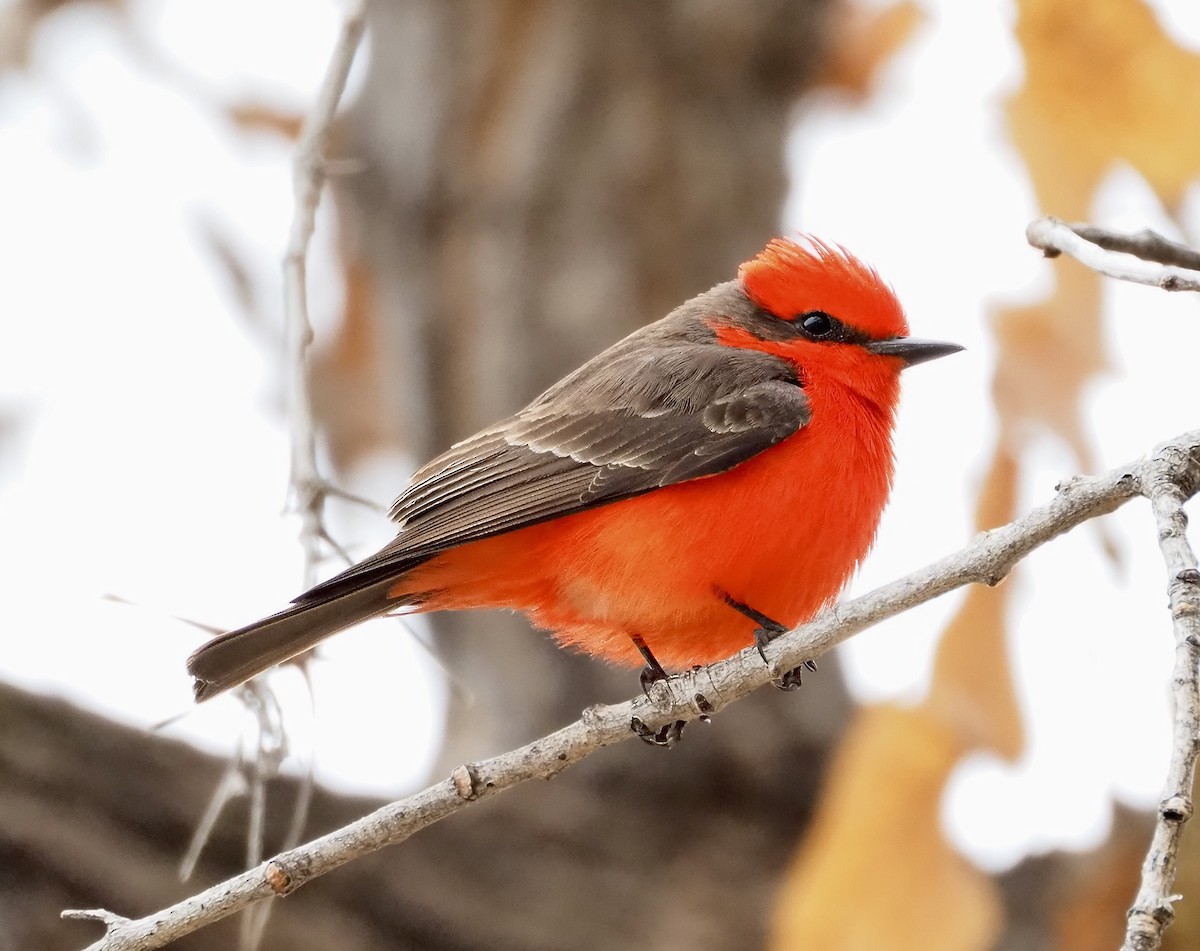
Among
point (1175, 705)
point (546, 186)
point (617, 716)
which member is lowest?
point (1175, 705)

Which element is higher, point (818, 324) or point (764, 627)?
point (818, 324)

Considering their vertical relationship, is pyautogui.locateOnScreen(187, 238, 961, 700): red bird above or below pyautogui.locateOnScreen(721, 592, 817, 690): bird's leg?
above

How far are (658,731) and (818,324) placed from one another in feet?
6.10

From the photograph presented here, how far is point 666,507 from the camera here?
14.7ft

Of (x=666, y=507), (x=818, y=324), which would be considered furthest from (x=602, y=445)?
(x=818, y=324)

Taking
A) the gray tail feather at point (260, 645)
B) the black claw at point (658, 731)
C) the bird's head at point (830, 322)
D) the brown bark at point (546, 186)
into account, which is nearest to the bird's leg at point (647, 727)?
the black claw at point (658, 731)

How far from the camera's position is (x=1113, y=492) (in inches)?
117

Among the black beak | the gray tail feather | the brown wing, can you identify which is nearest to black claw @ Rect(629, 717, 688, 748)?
the brown wing

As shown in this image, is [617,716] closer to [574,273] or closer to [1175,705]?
[1175,705]

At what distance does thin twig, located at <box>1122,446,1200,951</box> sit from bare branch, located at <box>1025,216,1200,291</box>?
1.93ft

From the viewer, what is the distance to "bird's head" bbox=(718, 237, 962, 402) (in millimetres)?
5055

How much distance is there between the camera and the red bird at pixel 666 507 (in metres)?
4.35

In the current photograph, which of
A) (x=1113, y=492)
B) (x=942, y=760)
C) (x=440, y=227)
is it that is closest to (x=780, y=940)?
(x=942, y=760)

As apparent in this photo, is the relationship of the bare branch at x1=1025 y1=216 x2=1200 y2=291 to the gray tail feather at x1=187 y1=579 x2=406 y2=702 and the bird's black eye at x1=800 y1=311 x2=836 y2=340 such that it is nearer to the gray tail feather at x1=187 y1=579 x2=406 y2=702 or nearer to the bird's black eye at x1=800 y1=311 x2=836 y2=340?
the bird's black eye at x1=800 y1=311 x2=836 y2=340
